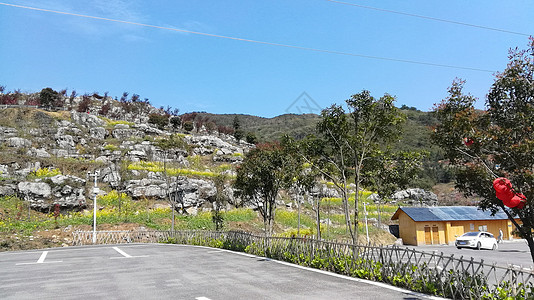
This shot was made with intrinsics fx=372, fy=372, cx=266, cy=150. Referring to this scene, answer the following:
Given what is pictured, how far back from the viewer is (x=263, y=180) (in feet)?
64.9

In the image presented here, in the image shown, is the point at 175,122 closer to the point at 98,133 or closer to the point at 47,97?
the point at 98,133

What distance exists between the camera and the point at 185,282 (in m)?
9.90

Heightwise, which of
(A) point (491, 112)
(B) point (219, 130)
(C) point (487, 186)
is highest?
(B) point (219, 130)

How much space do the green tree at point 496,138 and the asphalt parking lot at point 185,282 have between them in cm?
257

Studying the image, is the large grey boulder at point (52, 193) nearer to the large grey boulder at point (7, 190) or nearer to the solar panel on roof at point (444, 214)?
the large grey boulder at point (7, 190)

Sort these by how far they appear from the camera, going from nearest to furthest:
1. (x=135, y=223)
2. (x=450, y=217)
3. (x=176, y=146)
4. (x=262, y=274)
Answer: (x=262, y=274) < (x=135, y=223) < (x=450, y=217) < (x=176, y=146)

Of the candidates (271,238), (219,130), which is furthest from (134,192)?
(219,130)

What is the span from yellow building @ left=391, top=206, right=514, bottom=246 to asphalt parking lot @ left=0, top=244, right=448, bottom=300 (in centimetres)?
2815

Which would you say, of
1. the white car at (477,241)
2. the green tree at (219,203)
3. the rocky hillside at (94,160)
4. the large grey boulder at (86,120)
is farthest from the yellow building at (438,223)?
the large grey boulder at (86,120)

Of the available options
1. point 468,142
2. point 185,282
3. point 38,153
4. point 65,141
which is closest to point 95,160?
point 38,153

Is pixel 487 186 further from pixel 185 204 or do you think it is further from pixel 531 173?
pixel 185 204

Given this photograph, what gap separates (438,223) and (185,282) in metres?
35.3

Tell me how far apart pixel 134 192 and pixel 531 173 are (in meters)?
35.2

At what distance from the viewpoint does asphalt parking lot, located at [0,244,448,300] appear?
326 inches
